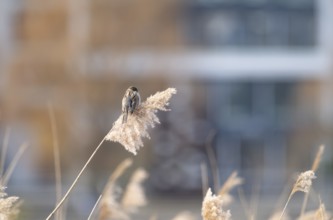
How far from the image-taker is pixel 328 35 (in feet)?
102

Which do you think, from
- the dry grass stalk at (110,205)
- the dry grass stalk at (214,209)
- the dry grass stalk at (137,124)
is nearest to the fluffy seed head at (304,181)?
the dry grass stalk at (214,209)

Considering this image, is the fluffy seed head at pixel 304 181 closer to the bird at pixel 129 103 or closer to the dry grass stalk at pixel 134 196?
the bird at pixel 129 103

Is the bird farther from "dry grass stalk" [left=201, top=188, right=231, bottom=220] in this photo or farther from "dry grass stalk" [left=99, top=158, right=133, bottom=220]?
"dry grass stalk" [left=99, top=158, right=133, bottom=220]

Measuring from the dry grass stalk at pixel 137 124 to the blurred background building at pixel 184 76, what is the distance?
1019 inches

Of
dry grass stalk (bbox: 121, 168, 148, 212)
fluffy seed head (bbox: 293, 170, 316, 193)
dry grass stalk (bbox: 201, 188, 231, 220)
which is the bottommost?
dry grass stalk (bbox: 121, 168, 148, 212)

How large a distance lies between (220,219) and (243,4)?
1126 inches

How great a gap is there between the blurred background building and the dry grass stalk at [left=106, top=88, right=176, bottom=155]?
1019 inches

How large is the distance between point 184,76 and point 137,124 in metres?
27.2

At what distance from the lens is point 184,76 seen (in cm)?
2930

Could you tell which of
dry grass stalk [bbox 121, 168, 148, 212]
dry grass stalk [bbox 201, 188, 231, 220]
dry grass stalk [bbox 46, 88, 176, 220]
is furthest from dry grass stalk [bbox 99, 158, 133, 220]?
dry grass stalk [bbox 46, 88, 176, 220]

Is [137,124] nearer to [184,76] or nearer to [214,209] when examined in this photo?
[214,209]

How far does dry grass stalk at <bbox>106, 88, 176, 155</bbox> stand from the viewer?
2158mm

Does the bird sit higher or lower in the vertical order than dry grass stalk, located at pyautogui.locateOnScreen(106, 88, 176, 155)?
higher

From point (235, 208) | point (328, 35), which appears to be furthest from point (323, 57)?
point (235, 208)
